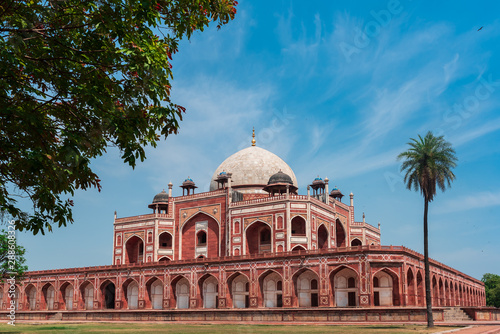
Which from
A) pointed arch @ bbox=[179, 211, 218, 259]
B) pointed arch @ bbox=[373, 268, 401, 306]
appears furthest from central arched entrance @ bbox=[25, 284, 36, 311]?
pointed arch @ bbox=[373, 268, 401, 306]

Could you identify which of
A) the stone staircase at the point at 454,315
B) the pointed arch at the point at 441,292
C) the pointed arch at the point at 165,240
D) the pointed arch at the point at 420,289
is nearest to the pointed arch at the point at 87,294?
the pointed arch at the point at 165,240

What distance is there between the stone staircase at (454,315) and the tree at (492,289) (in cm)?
4121

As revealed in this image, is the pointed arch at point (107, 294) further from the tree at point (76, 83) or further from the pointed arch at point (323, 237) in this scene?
the tree at point (76, 83)

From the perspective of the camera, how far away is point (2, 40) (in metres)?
8.52

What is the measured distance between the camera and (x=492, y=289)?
253ft

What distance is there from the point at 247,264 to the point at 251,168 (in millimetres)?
15377

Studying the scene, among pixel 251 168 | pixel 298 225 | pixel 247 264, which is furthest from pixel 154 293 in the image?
pixel 251 168

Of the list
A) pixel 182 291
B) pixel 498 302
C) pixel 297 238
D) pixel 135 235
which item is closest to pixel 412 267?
pixel 297 238

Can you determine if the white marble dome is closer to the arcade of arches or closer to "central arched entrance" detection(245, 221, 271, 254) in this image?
"central arched entrance" detection(245, 221, 271, 254)

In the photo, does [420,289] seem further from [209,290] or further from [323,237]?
[209,290]

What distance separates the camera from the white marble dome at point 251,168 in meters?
54.7

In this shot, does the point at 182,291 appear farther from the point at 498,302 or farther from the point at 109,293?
the point at 498,302

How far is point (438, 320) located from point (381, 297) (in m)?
4.76

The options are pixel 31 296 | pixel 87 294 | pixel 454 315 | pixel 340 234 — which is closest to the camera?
pixel 454 315
